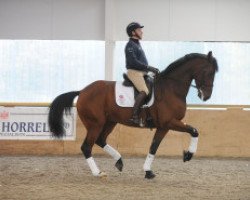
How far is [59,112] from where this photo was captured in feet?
25.6

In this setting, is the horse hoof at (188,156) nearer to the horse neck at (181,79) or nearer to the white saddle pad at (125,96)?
the horse neck at (181,79)

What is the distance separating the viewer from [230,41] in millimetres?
14227

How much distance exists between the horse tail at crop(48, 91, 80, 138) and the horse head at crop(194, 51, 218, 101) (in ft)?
6.25

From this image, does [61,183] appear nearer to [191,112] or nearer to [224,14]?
[191,112]

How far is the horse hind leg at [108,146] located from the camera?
7.56 meters

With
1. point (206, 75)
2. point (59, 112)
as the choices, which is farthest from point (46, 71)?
point (206, 75)

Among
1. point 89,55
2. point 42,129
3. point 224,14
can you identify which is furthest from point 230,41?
point 42,129

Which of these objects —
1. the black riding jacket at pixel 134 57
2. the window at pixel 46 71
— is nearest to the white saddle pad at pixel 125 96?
the black riding jacket at pixel 134 57

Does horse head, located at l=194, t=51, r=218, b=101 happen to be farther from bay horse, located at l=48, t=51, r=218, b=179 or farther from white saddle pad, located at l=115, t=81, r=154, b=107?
white saddle pad, located at l=115, t=81, r=154, b=107

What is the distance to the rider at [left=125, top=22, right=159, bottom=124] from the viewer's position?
23.5ft

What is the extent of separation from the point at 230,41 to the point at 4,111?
6.77 meters

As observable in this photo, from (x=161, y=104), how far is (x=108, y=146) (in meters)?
1.09

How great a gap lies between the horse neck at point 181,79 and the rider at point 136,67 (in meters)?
0.24

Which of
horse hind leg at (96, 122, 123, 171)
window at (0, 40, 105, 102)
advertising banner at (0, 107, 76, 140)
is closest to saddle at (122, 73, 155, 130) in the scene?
horse hind leg at (96, 122, 123, 171)
